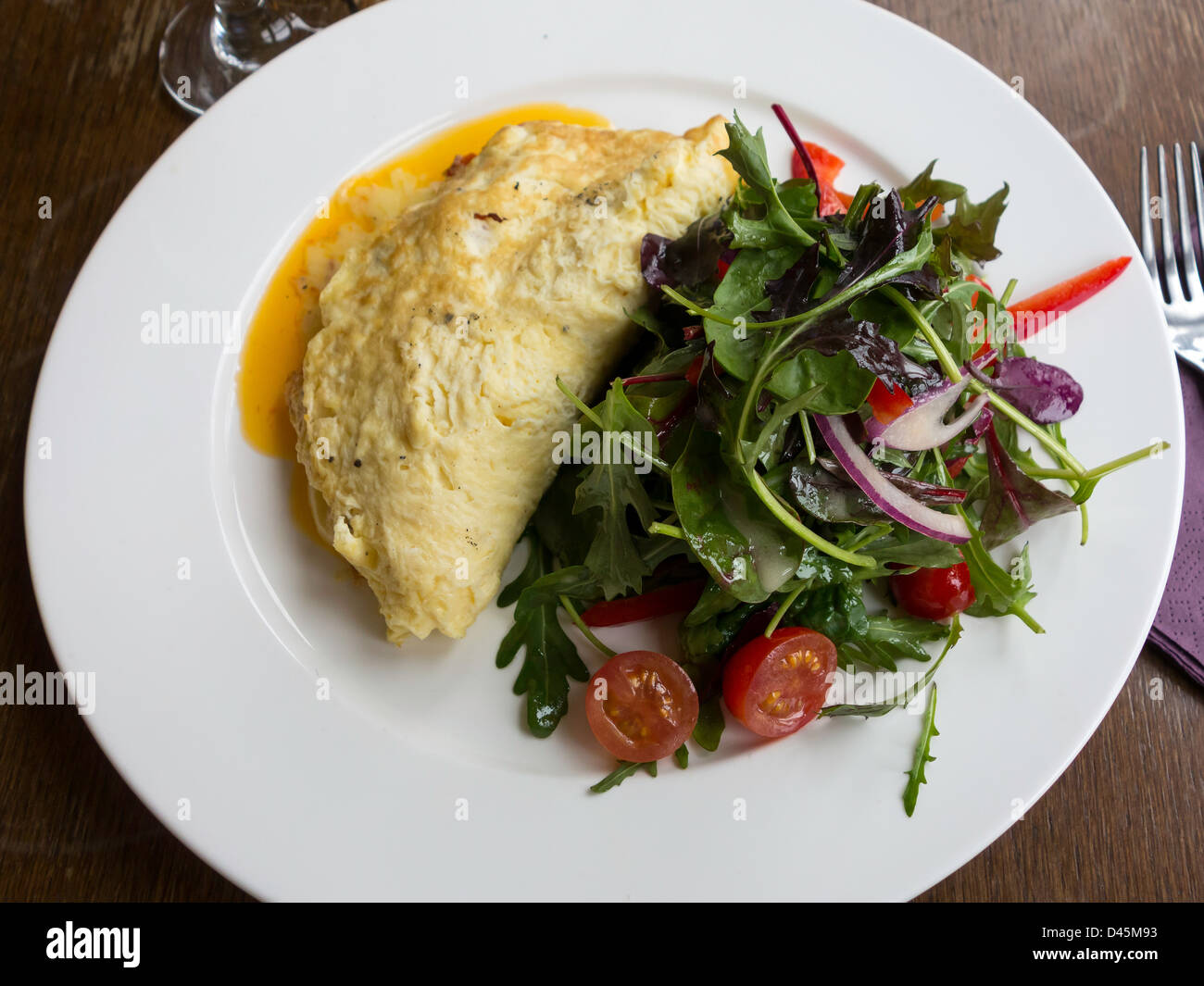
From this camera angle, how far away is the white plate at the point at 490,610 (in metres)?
2.46

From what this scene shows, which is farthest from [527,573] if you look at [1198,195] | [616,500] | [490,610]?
[1198,195]

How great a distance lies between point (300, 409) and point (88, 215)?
1.19 meters

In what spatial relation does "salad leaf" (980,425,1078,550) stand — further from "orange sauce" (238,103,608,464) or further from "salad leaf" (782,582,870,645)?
"orange sauce" (238,103,608,464)

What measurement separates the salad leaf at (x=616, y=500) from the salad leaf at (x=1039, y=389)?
3.63 feet

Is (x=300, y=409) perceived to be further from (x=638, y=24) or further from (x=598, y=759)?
(x=638, y=24)

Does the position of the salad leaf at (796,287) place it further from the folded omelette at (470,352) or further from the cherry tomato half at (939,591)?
the cherry tomato half at (939,591)

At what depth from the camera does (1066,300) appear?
286 cm

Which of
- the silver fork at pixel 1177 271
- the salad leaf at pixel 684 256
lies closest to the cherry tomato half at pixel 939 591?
the salad leaf at pixel 684 256

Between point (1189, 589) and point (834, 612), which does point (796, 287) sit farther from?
point (1189, 589)

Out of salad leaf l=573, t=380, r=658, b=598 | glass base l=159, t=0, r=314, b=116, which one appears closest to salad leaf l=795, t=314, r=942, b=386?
salad leaf l=573, t=380, r=658, b=598

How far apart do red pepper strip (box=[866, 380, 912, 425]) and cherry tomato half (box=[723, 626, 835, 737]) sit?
0.62 meters

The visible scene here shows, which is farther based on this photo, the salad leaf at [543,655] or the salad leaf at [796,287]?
the salad leaf at [543,655]

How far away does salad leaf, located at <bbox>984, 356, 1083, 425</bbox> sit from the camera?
2633 millimetres
